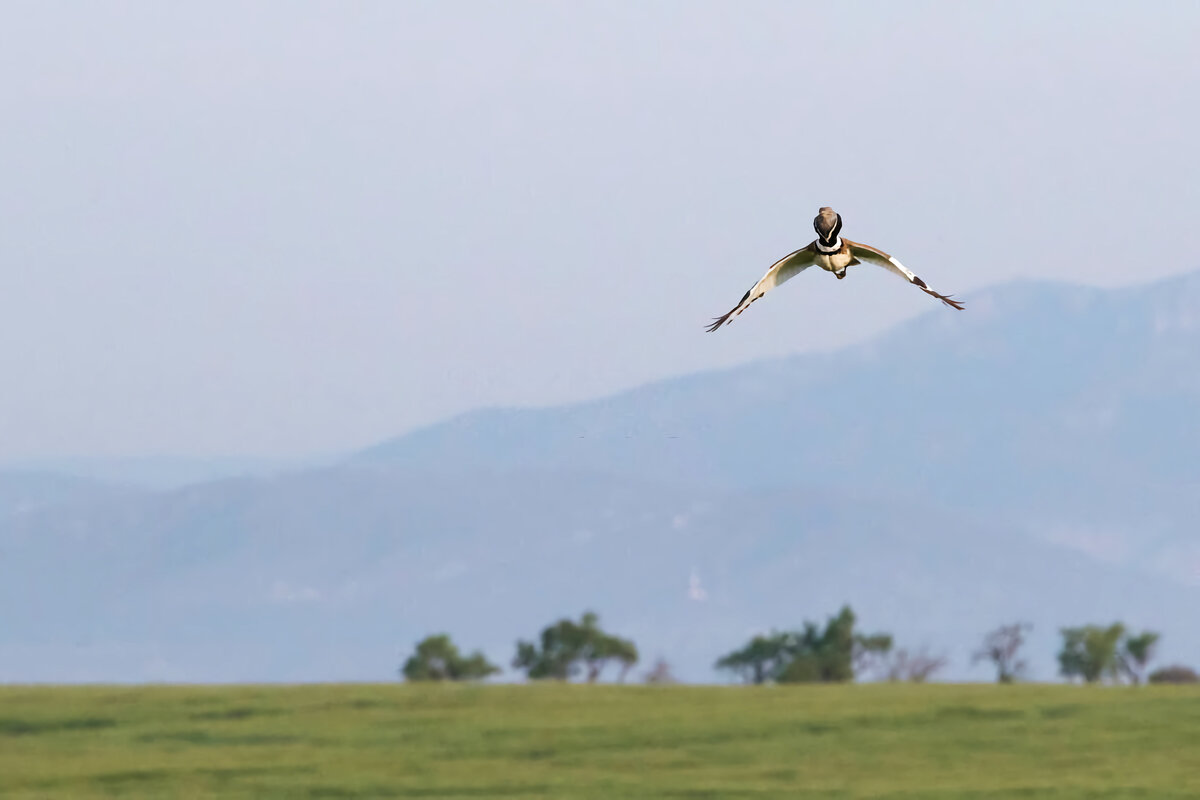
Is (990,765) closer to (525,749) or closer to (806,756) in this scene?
(806,756)

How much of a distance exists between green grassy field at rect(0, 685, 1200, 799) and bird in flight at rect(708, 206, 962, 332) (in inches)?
1023

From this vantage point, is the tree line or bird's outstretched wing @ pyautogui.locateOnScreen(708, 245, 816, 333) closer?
bird's outstretched wing @ pyautogui.locateOnScreen(708, 245, 816, 333)

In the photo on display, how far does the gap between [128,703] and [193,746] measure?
3741 millimetres

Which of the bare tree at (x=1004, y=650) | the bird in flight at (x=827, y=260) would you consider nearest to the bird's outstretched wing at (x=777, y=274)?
the bird in flight at (x=827, y=260)

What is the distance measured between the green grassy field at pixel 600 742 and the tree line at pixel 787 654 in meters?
16.3

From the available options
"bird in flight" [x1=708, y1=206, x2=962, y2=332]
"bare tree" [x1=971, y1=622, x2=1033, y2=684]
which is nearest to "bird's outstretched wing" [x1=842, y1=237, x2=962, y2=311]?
"bird in flight" [x1=708, y1=206, x2=962, y2=332]

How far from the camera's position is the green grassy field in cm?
3791

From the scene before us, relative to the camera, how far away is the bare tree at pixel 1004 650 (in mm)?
61094

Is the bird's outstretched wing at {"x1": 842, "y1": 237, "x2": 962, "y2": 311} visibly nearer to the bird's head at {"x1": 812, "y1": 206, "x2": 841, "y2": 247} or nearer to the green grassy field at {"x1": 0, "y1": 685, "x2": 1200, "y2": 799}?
the bird's head at {"x1": 812, "y1": 206, "x2": 841, "y2": 247}

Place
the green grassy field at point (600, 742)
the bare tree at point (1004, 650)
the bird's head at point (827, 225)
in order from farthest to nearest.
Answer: the bare tree at point (1004, 650)
the green grassy field at point (600, 742)
the bird's head at point (827, 225)

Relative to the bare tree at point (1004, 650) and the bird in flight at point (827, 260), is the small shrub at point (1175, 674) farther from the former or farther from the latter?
the bird in flight at point (827, 260)

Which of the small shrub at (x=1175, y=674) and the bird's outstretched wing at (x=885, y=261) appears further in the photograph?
the small shrub at (x=1175, y=674)

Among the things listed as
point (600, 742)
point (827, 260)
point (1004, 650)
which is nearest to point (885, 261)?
point (827, 260)

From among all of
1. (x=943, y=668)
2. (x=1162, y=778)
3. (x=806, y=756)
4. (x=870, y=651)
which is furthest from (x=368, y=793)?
(x=870, y=651)
